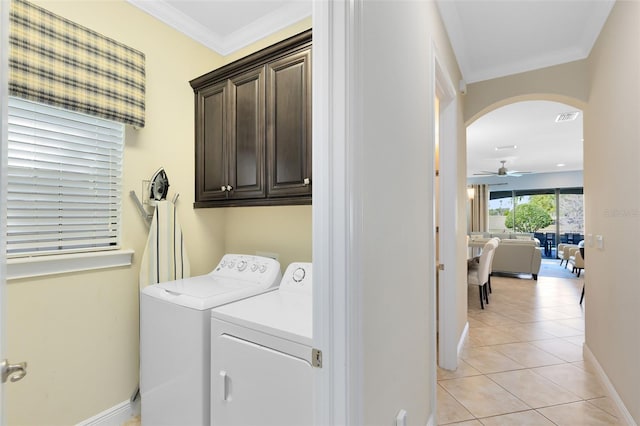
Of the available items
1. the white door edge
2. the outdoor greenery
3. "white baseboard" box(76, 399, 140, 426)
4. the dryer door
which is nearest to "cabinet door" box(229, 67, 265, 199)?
the dryer door

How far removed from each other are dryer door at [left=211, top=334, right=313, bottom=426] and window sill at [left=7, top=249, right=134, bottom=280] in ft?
2.94

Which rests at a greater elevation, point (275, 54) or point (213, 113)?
point (275, 54)

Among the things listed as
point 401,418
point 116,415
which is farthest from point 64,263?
point 401,418

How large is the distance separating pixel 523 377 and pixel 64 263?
3.12m

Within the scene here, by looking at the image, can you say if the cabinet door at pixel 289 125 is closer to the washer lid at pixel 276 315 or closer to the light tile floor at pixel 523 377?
the washer lid at pixel 276 315

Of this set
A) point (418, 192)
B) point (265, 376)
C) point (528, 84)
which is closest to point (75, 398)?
point (265, 376)

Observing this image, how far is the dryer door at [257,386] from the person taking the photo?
3.75ft

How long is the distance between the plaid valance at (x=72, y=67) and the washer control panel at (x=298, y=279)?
4.19 ft

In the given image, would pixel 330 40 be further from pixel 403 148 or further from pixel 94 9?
pixel 94 9

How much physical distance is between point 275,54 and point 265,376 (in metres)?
1.62

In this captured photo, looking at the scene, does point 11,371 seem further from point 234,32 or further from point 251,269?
point 234,32

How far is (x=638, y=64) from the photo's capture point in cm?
172

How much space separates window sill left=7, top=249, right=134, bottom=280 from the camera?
1517 millimetres

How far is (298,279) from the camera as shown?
5.98ft
